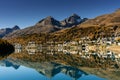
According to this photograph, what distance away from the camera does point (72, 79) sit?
259 ft

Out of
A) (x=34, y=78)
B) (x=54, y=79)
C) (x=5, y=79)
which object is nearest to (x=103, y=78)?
(x=54, y=79)

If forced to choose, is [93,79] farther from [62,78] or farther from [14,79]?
[14,79]

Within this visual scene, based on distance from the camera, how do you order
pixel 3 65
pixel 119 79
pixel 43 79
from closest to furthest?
pixel 119 79, pixel 43 79, pixel 3 65

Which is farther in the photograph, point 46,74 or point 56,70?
point 56,70

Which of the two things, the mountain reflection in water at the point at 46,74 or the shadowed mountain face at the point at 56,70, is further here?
the shadowed mountain face at the point at 56,70

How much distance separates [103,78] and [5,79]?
2892 cm

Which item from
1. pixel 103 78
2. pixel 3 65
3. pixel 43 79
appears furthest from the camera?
pixel 3 65

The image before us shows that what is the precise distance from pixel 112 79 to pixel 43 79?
823 inches

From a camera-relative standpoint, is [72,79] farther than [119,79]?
Yes

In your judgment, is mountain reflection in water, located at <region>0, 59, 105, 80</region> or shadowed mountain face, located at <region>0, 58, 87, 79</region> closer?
mountain reflection in water, located at <region>0, 59, 105, 80</region>

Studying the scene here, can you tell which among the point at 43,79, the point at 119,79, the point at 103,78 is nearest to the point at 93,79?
Result: the point at 103,78

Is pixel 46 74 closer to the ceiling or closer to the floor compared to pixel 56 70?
closer to the floor

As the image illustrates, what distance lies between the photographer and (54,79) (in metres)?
81.6

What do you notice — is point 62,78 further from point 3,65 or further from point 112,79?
point 3,65
